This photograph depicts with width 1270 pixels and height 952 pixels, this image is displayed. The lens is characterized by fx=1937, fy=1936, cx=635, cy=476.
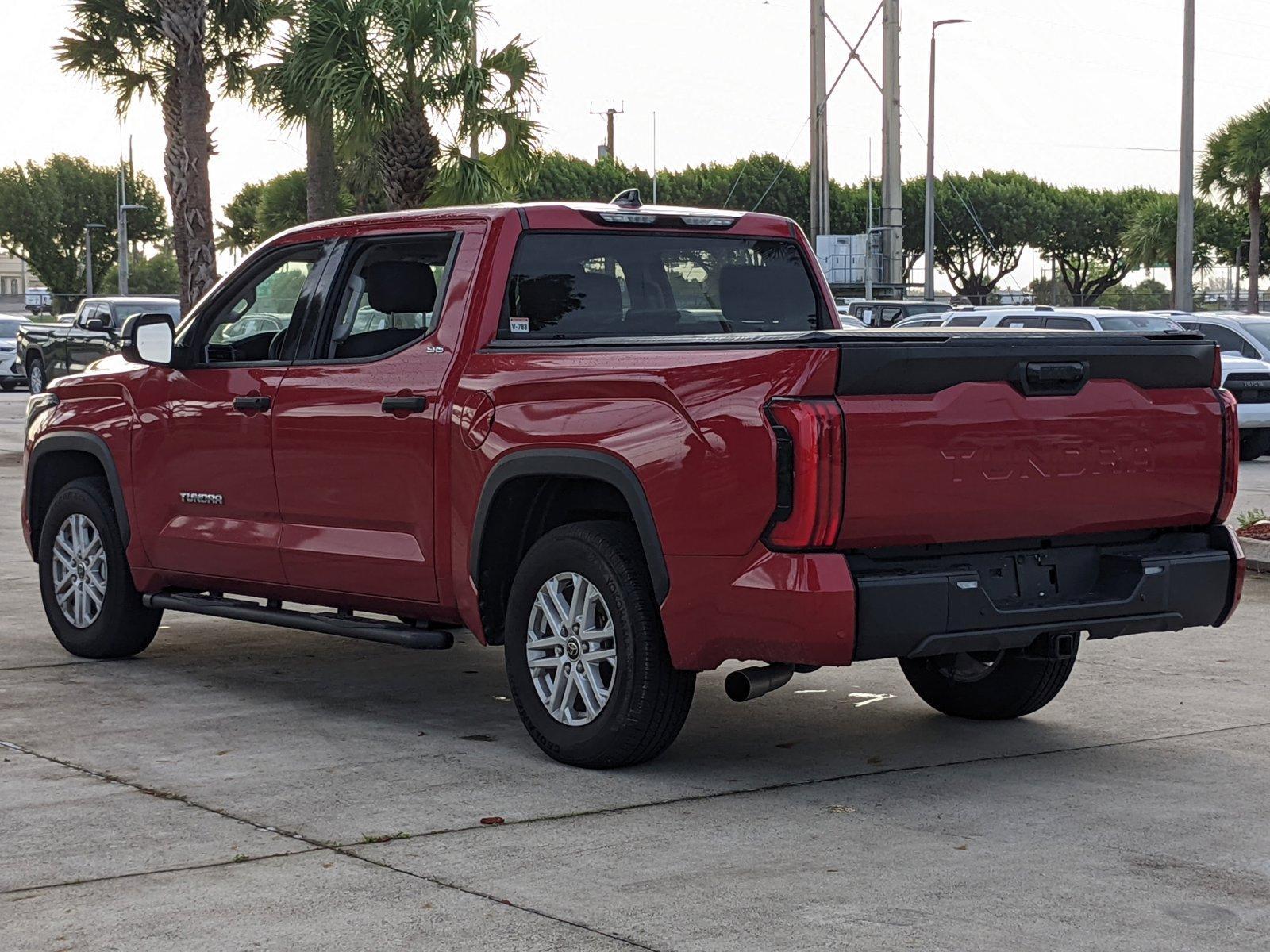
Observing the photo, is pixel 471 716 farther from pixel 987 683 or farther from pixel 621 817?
pixel 987 683

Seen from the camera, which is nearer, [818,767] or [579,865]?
[579,865]

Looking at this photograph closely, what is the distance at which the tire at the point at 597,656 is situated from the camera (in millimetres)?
6309

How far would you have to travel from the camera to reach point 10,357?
3878 centimetres

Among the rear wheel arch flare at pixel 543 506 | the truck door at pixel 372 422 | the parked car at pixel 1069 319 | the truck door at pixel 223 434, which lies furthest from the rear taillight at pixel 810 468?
the parked car at pixel 1069 319

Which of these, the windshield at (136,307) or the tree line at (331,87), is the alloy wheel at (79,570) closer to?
the tree line at (331,87)

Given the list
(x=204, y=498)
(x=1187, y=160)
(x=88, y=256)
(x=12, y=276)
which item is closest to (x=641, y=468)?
(x=204, y=498)

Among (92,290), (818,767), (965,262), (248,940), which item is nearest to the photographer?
(248,940)

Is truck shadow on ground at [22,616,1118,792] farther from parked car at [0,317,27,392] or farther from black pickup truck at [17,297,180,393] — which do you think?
parked car at [0,317,27,392]

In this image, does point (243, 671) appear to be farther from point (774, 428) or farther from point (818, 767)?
point (774, 428)

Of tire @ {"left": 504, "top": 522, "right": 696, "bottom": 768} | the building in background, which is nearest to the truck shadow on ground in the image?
tire @ {"left": 504, "top": 522, "right": 696, "bottom": 768}

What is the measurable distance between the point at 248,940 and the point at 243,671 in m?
4.06

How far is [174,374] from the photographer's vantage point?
831 centimetres

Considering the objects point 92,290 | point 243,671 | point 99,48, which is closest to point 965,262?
point 92,290

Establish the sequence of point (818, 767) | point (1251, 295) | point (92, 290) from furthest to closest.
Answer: point (92, 290) → point (1251, 295) → point (818, 767)
